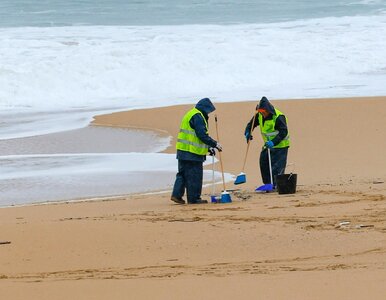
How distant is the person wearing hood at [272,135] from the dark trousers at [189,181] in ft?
3.37

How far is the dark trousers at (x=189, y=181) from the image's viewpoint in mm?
11133

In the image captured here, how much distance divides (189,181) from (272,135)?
1552 mm

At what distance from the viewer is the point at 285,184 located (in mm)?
11391

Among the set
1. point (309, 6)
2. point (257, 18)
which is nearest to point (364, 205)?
point (257, 18)

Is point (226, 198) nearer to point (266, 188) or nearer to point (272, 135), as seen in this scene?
point (266, 188)

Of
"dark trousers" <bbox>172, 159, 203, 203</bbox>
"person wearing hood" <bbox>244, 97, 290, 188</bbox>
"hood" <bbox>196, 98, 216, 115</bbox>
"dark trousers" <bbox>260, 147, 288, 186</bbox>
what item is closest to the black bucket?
"person wearing hood" <bbox>244, 97, 290, 188</bbox>

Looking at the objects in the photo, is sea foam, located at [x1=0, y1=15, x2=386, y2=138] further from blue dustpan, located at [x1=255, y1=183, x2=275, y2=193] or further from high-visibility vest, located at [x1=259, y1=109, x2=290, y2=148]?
blue dustpan, located at [x1=255, y1=183, x2=275, y2=193]

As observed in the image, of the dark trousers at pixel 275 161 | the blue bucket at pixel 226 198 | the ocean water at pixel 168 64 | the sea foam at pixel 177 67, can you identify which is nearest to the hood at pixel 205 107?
the blue bucket at pixel 226 198

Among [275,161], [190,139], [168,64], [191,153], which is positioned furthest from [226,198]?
[168,64]

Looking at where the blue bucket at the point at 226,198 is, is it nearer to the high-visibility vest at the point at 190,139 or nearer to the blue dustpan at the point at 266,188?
the high-visibility vest at the point at 190,139

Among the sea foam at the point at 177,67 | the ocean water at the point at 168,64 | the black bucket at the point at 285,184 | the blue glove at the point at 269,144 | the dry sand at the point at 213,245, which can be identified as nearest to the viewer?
the dry sand at the point at 213,245

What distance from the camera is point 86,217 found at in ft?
32.5

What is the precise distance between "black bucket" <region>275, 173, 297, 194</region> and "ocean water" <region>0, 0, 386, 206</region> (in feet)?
12.6

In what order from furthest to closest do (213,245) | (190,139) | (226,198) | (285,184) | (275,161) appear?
(275,161) < (285,184) < (190,139) < (226,198) < (213,245)
